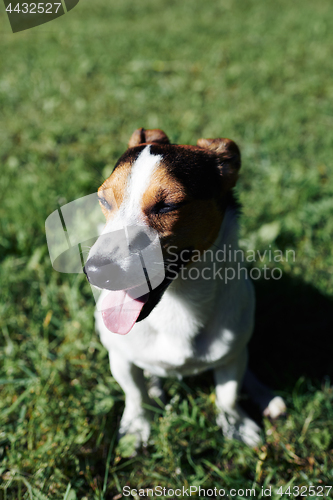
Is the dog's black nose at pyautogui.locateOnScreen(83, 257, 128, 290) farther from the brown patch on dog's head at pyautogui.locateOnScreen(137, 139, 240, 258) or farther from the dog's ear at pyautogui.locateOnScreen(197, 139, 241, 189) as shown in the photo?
the dog's ear at pyautogui.locateOnScreen(197, 139, 241, 189)

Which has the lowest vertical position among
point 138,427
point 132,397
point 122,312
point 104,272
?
point 138,427

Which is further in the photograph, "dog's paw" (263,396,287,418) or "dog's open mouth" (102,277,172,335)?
"dog's paw" (263,396,287,418)

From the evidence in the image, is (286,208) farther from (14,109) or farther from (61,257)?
(14,109)

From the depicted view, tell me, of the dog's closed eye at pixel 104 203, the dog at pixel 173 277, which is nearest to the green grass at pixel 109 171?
the dog at pixel 173 277

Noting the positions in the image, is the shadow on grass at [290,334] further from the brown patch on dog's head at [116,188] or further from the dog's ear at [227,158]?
the brown patch on dog's head at [116,188]

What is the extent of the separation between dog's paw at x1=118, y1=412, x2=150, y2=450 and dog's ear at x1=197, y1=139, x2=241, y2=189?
1.52 meters

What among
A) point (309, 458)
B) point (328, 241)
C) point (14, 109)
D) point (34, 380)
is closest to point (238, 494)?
point (309, 458)

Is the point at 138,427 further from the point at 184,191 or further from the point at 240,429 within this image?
the point at 184,191

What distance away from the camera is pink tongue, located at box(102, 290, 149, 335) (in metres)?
1.78

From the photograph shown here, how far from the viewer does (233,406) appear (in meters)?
2.43

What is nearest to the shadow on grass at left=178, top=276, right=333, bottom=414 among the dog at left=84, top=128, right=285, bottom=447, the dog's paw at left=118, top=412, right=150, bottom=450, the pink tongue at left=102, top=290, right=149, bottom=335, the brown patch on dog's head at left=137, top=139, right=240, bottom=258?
the dog at left=84, top=128, right=285, bottom=447

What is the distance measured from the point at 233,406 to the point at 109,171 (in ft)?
8.42

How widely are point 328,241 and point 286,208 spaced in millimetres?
545

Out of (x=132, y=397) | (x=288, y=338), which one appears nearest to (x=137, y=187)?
(x=132, y=397)
